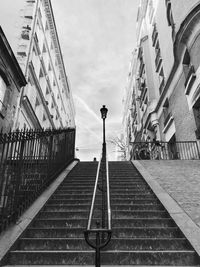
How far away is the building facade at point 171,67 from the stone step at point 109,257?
983 cm

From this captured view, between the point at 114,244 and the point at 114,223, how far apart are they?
0.77 meters

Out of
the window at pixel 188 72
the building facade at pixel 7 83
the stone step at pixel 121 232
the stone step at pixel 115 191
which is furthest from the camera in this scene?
the window at pixel 188 72

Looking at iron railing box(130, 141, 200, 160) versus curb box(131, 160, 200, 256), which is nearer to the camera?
curb box(131, 160, 200, 256)

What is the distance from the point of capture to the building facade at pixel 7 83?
12.1m

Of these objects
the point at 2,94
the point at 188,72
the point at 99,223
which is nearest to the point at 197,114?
the point at 188,72

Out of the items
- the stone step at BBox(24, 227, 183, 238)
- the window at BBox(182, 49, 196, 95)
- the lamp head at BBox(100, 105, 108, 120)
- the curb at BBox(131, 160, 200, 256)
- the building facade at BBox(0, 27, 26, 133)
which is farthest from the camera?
the window at BBox(182, 49, 196, 95)

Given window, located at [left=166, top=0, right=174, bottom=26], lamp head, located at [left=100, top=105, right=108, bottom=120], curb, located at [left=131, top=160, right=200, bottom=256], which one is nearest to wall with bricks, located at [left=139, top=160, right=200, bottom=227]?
curb, located at [left=131, top=160, right=200, bottom=256]

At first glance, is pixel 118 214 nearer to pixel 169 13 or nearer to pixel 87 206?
pixel 87 206

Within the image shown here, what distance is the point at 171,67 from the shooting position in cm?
1639

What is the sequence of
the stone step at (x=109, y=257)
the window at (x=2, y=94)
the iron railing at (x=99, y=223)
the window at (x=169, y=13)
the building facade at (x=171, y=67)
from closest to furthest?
the iron railing at (x=99, y=223) → the stone step at (x=109, y=257) → the window at (x=2, y=94) → the building facade at (x=171, y=67) → the window at (x=169, y=13)

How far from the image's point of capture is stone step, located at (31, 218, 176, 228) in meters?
4.72

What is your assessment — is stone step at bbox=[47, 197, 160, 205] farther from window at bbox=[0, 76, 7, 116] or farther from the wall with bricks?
window at bbox=[0, 76, 7, 116]

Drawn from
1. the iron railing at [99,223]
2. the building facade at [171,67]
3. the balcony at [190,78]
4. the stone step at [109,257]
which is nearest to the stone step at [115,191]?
the iron railing at [99,223]

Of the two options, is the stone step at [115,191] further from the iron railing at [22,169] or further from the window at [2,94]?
the window at [2,94]
